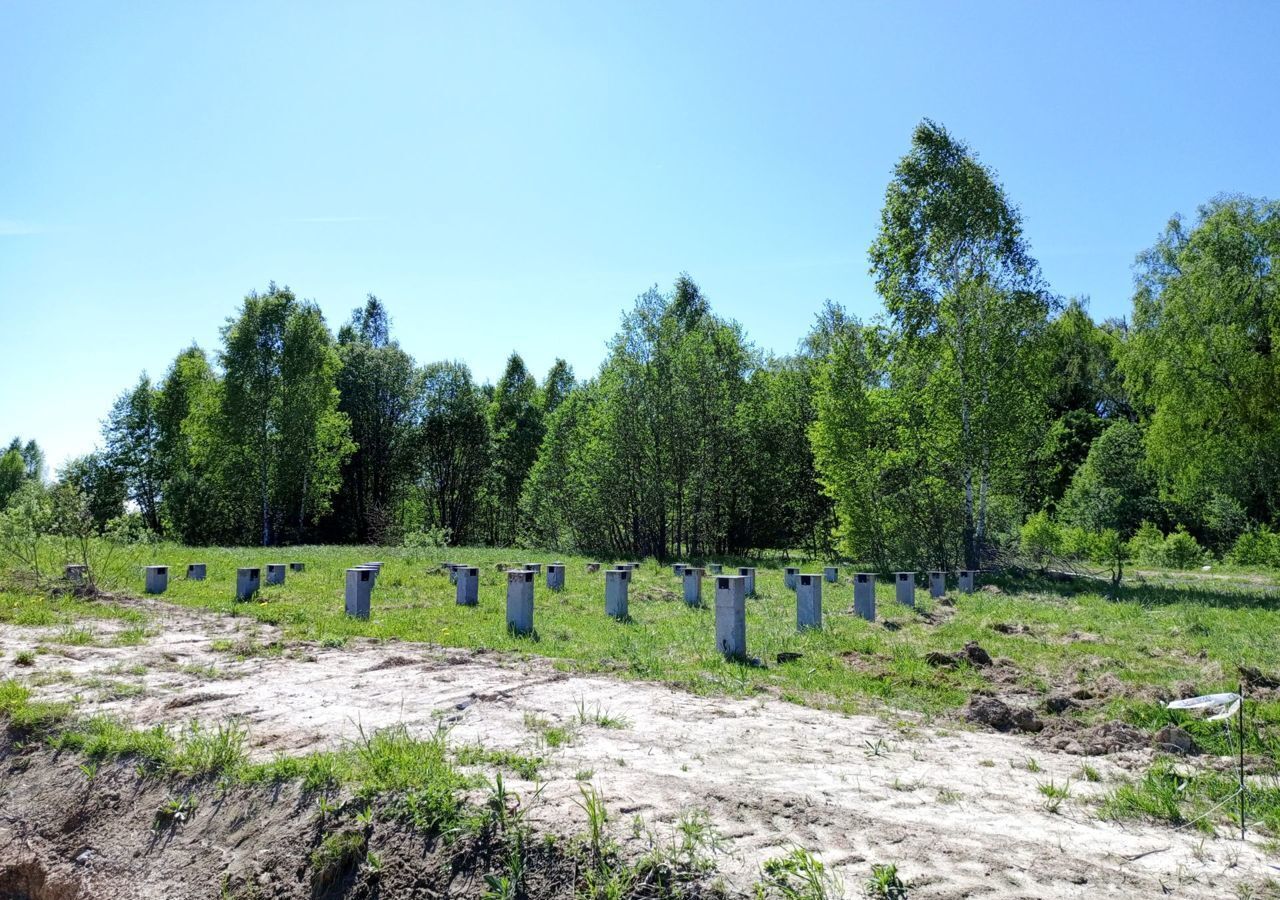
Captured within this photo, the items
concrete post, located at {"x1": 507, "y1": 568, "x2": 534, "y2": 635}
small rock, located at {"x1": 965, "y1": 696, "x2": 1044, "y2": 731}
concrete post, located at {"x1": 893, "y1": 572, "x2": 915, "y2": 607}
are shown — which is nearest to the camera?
small rock, located at {"x1": 965, "y1": 696, "x2": 1044, "y2": 731}

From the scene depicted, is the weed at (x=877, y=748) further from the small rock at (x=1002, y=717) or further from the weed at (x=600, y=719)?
the weed at (x=600, y=719)

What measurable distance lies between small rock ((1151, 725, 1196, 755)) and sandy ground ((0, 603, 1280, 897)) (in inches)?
18.6

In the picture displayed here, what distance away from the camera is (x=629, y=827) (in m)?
3.75

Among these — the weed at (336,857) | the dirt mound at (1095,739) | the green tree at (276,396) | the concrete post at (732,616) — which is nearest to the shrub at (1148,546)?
the concrete post at (732,616)

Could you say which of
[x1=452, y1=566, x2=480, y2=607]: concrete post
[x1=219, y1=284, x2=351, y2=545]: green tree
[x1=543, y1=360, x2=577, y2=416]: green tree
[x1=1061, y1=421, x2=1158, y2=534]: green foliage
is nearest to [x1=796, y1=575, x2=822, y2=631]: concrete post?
[x1=452, y1=566, x2=480, y2=607]: concrete post

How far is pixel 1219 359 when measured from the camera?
2291cm

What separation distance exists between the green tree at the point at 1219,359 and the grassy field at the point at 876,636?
8065 millimetres

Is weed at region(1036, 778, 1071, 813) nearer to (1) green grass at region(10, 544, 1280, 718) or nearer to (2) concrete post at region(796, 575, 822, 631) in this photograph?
(1) green grass at region(10, 544, 1280, 718)

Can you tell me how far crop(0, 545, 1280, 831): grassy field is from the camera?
6543 mm

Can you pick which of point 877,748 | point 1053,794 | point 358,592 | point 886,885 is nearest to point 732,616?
point 877,748

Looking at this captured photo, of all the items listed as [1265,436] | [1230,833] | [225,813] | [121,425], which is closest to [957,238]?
[1265,436]

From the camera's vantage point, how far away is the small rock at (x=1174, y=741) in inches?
208

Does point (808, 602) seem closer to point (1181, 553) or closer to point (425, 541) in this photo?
point (425, 541)

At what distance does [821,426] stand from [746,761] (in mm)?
18580
